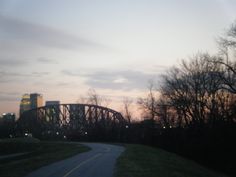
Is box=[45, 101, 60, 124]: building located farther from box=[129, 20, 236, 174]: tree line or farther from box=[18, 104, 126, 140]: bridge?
box=[129, 20, 236, 174]: tree line

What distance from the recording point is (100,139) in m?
110

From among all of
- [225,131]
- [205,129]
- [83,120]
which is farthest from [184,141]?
[83,120]

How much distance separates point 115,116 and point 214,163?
275 ft

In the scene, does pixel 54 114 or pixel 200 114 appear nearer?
pixel 200 114

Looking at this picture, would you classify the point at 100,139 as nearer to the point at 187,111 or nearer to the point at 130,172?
the point at 187,111

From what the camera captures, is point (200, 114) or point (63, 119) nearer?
point (200, 114)

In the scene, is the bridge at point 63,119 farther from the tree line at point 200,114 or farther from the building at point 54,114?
the tree line at point 200,114

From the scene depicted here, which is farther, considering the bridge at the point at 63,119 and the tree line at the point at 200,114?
the bridge at the point at 63,119

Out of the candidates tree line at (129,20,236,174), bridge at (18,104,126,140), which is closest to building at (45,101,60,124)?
Result: bridge at (18,104,126,140)

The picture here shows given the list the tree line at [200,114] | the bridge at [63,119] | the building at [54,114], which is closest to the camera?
the tree line at [200,114]

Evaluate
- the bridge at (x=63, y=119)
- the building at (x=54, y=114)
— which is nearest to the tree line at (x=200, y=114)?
the bridge at (x=63, y=119)

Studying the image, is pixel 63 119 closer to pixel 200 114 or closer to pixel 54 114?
pixel 54 114

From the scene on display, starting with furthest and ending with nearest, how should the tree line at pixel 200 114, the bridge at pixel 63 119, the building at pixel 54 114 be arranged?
1. the building at pixel 54 114
2. the bridge at pixel 63 119
3. the tree line at pixel 200 114

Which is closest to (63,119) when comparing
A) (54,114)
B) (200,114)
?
(54,114)
